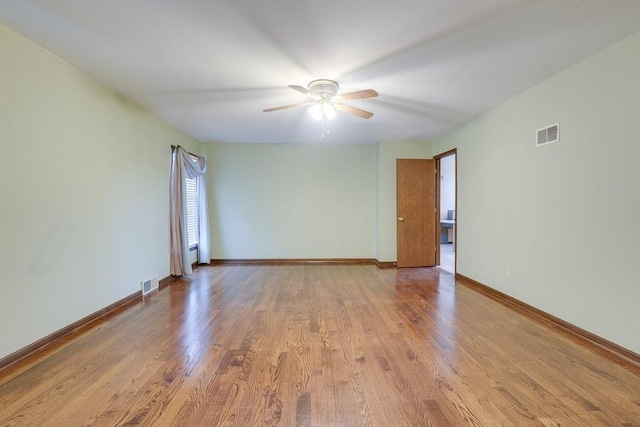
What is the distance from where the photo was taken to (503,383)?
76.0 inches

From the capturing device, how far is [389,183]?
5.60 m

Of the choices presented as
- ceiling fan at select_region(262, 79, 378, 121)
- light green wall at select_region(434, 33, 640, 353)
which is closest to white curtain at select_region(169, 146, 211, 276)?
ceiling fan at select_region(262, 79, 378, 121)

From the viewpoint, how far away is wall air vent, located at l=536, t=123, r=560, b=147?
289 cm

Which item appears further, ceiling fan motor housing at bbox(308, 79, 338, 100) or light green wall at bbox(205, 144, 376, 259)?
light green wall at bbox(205, 144, 376, 259)

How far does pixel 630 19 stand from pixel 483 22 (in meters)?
0.99

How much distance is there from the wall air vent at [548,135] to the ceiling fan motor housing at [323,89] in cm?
219

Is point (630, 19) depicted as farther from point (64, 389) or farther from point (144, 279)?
point (144, 279)

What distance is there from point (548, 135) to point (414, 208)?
2725mm

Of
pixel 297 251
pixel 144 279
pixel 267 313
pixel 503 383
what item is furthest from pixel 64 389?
→ pixel 297 251

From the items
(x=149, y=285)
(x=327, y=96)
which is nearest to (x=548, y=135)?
(x=327, y=96)

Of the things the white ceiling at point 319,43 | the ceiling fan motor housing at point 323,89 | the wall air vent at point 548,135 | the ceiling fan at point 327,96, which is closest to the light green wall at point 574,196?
the wall air vent at point 548,135

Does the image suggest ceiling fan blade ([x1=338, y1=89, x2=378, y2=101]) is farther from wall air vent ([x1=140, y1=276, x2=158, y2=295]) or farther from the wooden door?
wall air vent ([x1=140, y1=276, x2=158, y2=295])

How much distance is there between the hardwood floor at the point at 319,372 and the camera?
1650mm

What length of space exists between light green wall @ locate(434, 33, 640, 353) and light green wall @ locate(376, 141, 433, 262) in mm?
1682
